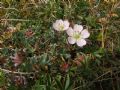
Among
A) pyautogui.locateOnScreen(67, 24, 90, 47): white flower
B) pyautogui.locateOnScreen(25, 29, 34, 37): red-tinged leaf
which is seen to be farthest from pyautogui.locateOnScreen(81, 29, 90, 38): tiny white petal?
Result: pyautogui.locateOnScreen(25, 29, 34, 37): red-tinged leaf

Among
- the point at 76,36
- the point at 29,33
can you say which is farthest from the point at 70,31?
the point at 29,33

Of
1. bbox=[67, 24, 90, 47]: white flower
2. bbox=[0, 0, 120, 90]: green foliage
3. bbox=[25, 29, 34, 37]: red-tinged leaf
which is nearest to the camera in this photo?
bbox=[0, 0, 120, 90]: green foliage

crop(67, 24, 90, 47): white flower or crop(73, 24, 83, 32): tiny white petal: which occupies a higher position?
crop(73, 24, 83, 32): tiny white petal

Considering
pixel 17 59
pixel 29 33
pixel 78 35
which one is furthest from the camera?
pixel 29 33

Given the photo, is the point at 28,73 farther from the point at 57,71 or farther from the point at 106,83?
the point at 106,83

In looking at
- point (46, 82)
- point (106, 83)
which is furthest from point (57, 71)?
point (106, 83)

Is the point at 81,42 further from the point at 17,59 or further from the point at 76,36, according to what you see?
the point at 17,59

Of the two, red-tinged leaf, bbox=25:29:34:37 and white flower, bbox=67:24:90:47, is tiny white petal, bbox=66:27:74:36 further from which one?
red-tinged leaf, bbox=25:29:34:37

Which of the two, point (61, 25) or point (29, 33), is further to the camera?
point (29, 33)
